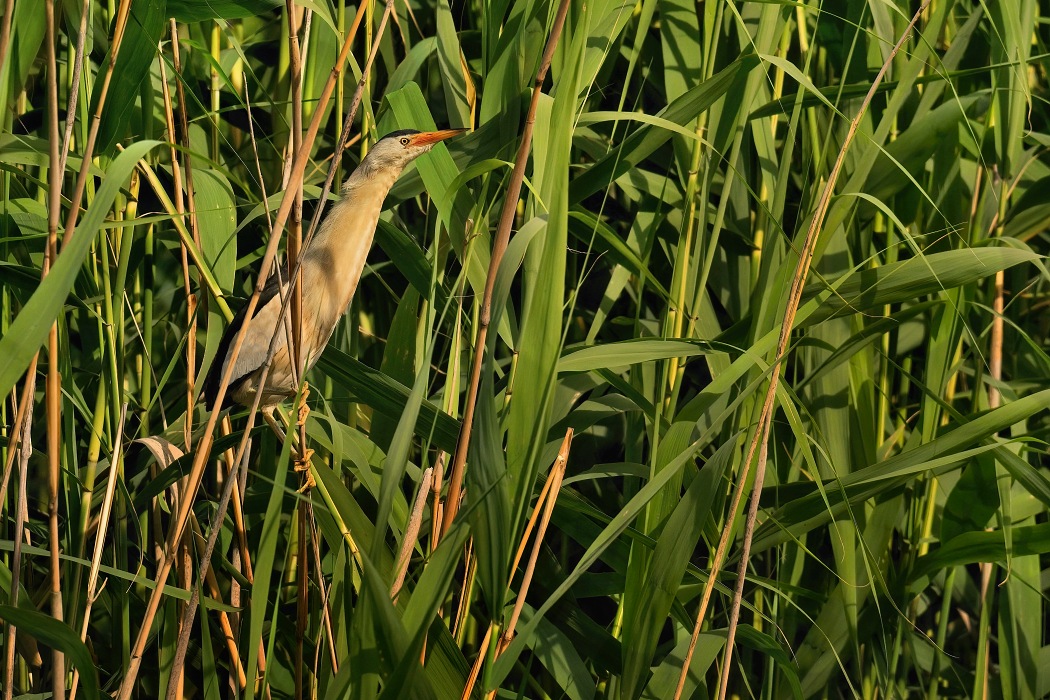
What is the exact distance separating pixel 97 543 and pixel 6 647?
0.14 m

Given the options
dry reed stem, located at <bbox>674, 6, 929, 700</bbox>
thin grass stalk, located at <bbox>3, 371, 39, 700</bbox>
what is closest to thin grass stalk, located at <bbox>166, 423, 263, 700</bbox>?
thin grass stalk, located at <bbox>3, 371, 39, 700</bbox>

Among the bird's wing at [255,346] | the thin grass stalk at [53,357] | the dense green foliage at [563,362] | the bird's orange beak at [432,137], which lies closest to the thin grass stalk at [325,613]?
the dense green foliage at [563,362]

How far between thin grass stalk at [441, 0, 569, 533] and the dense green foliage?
0.03 m

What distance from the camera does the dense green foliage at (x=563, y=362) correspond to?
2.87 ft

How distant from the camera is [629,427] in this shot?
4.40 ft

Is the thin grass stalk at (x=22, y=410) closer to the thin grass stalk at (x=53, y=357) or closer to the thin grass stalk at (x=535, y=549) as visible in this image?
the thin grass stalk at (x=53, y=357)

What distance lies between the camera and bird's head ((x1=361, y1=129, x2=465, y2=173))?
4.24ft

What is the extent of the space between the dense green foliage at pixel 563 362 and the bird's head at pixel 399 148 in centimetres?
4

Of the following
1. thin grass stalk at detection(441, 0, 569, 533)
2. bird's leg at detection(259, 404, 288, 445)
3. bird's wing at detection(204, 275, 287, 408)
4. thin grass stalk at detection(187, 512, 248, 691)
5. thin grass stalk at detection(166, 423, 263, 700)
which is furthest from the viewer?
bird's wing at detection(204, 275, 287, 408)

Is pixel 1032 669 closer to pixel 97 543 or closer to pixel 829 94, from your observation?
pixel 829 94

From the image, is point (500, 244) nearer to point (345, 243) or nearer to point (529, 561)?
point (529, 561)

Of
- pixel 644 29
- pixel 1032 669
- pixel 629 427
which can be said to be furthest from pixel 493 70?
pixel 1032 669

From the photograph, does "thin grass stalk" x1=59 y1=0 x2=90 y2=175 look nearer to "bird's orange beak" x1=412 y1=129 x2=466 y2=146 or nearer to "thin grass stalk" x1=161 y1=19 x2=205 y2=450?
"thin grass stalk" x1=161 y1=19 x2=205 y2=450

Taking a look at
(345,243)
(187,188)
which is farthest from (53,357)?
(345,243)
